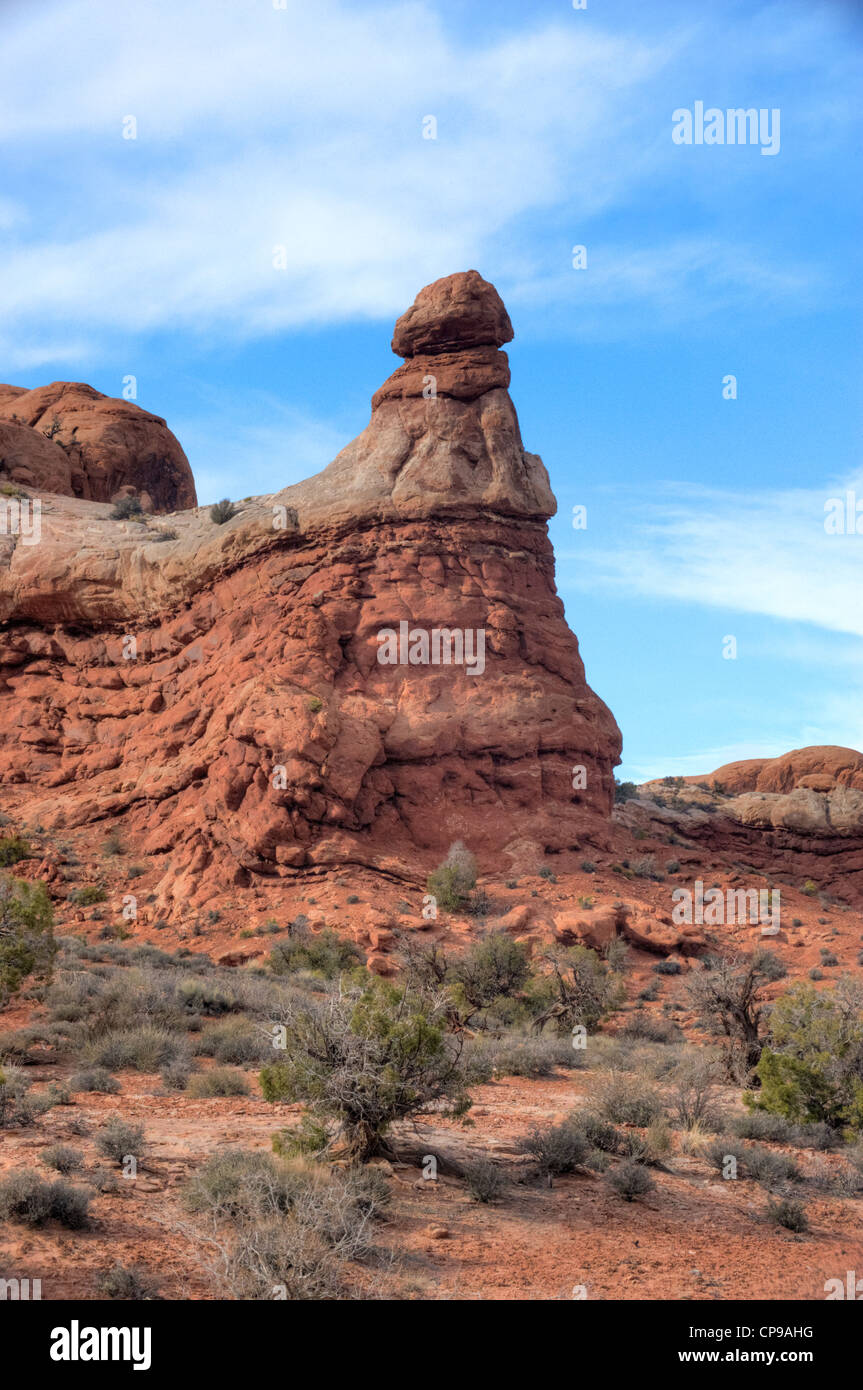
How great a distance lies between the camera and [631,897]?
23609 mm

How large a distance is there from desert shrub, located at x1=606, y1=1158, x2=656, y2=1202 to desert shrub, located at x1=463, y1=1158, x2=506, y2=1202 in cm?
96

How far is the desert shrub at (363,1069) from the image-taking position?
8.55 meters

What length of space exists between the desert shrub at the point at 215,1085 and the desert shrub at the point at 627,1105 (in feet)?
12.4

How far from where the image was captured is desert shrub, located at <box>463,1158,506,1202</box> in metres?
8.35

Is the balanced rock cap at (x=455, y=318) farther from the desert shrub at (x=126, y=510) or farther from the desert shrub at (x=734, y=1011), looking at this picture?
the desert shrub at (x=734, y=1011)

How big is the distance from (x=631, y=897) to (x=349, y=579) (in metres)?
10.6

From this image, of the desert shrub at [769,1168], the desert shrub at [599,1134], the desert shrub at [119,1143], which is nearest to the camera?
the desert shrub at [119,1143]

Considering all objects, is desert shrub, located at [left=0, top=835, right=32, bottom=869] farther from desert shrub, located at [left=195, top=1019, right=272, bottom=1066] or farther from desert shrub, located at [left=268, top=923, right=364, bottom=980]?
desert shrub, located at [left=195, top=1019, right=272, bottom=1066]

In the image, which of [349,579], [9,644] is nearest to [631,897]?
[349,579]

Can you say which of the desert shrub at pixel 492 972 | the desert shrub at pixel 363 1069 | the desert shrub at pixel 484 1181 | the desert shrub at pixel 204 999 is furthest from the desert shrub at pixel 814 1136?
the desert shrub at pixel 204 999

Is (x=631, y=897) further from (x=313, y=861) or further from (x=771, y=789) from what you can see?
(x=771, y=789)

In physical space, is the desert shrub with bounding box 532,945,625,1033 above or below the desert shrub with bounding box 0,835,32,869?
below

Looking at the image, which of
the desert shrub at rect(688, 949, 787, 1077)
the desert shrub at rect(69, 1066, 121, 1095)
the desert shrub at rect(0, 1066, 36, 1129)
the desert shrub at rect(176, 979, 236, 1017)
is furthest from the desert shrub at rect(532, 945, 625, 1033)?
the desert shrub at rect(0, 1066, 36, 1129)

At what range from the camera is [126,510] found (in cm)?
3606
